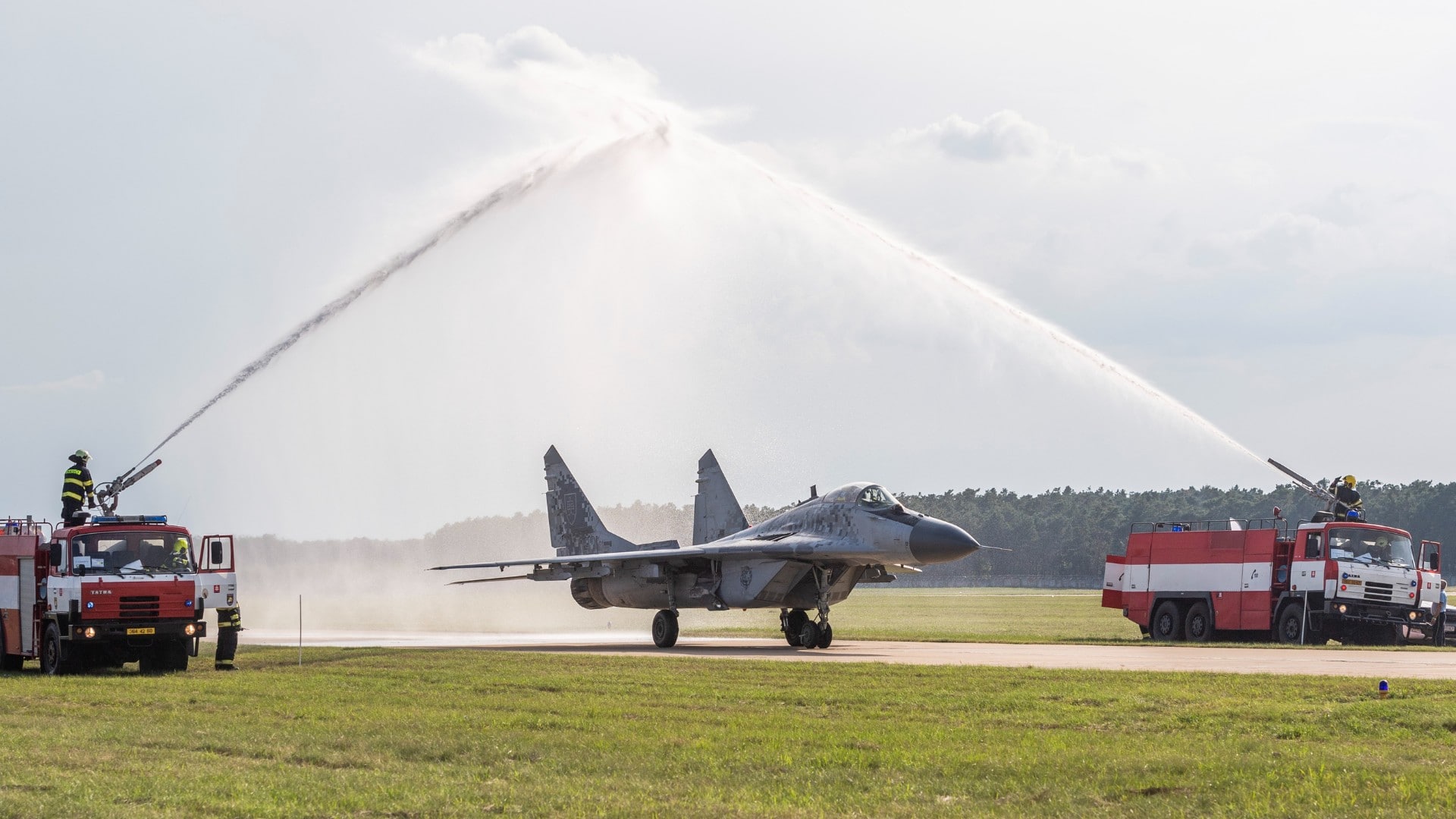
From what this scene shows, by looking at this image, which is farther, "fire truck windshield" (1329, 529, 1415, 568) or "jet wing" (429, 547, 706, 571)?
"jet wing" (429, 547, 706, 571)

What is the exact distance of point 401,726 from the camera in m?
16.8

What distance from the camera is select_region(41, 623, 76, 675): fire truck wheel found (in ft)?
84.8

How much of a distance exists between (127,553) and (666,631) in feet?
46.1

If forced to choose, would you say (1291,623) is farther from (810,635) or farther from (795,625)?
(795,625)

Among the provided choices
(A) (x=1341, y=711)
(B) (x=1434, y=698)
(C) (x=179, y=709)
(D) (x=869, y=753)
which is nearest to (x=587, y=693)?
(C) (x=179, y=709)

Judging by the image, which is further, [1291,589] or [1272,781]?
[1291,589]

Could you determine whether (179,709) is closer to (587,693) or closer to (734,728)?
(587,693)

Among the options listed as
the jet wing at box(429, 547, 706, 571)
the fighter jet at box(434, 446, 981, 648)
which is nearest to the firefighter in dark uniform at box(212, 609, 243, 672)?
the jet wing at box(429, 547, 706, 571)

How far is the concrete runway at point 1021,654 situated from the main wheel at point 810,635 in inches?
19.1

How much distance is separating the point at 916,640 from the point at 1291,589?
30.8 feet

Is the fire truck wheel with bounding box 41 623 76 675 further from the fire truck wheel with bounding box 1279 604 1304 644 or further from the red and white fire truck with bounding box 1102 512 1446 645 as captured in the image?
the fire truck wheel with bounding box 1279 604 1304 644

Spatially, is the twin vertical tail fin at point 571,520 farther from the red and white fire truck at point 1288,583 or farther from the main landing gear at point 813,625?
the red and white fire truck at point 1288,583

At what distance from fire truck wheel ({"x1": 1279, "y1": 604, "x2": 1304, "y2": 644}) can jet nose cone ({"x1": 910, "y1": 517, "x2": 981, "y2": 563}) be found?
849 centimetres

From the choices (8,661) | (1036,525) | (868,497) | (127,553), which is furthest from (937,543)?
(1036,525)
